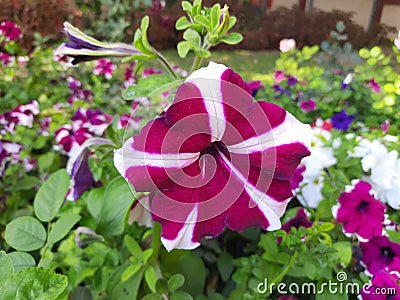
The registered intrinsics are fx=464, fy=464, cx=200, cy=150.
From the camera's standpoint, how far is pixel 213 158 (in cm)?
52

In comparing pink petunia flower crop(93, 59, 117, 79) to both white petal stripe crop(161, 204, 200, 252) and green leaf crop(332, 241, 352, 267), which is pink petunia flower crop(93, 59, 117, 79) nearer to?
green leaf crop(332, 241, 352, 267)

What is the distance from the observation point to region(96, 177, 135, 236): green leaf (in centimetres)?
66

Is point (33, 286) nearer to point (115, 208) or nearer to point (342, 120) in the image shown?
point (115, 208)

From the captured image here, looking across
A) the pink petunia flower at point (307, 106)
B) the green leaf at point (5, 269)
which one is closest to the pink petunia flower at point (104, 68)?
the pink petunia flower at point (307, 106)

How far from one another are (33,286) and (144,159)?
170 mm

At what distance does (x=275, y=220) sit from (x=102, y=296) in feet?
1.39

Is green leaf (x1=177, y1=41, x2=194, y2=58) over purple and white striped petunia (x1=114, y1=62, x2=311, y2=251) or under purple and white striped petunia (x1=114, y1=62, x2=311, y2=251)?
over

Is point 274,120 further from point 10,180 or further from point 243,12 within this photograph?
point 243,12

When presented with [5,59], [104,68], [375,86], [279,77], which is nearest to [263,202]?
[375,86]

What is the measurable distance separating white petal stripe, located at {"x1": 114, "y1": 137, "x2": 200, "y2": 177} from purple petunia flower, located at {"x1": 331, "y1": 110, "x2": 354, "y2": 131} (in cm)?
97

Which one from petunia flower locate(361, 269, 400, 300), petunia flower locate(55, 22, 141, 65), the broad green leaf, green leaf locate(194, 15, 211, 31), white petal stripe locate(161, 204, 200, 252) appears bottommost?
the broad green leaf

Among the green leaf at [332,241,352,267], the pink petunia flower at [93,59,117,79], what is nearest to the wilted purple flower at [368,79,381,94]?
the green leaf at [332,241,352,267]

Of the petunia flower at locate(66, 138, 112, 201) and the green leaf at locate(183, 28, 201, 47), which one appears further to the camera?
the petunia flower at locate(66, 138, 112, 201)

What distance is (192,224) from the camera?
1.66 feet
